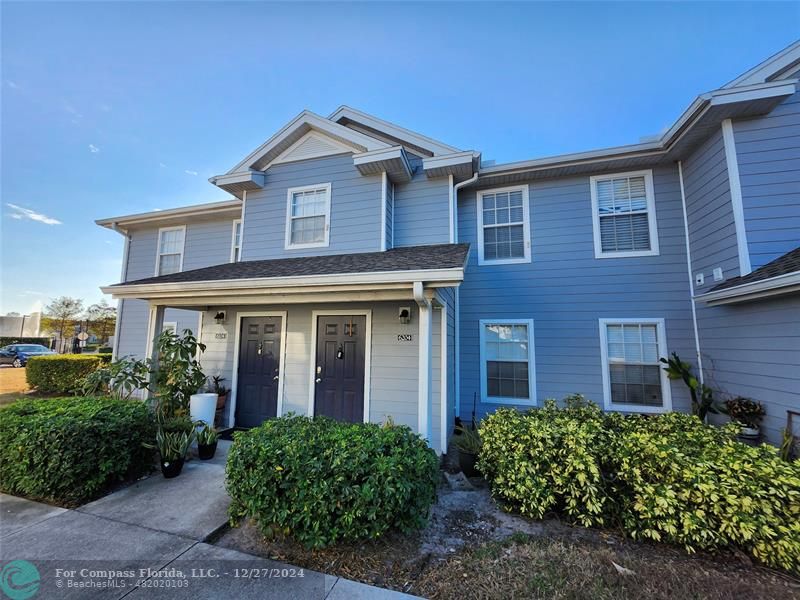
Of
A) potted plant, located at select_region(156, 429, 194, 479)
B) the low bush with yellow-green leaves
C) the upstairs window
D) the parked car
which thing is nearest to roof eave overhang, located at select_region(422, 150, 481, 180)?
the low bush with yellow-green leaves

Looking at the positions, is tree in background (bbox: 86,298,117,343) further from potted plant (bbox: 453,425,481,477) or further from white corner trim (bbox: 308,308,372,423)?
potted plant (bbox: 453,425,481,477)

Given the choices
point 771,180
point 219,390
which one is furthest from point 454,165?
point 219,390

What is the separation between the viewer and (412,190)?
21.0 feet

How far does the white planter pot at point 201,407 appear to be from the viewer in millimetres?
5164

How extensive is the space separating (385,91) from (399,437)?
8945mm

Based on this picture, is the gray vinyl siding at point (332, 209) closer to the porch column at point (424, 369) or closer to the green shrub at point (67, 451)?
the porch column at point (424, 369)

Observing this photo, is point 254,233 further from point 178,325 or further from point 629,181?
point 629,181

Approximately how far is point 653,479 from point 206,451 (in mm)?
5594

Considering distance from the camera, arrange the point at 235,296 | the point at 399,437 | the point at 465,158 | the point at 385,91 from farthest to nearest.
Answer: the point at 385,91 < the point at 465,158 < the point at 235,296 < the point at 399,437

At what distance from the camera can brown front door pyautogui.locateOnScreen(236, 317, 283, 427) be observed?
6086 mm

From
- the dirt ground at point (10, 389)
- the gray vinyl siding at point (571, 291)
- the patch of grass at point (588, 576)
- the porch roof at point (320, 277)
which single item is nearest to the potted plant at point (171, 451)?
the porch roof at point (320, 277)

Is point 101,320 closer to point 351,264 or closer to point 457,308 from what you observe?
point 351,264

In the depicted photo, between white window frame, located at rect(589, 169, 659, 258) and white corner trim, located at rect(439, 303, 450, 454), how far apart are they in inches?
133

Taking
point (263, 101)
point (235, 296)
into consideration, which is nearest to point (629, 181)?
point (235, 296)
